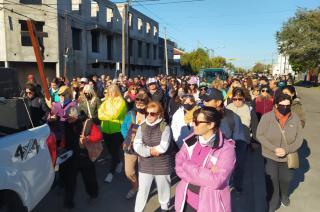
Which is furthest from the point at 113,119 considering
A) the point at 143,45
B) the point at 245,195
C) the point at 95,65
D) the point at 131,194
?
the point at 143,45

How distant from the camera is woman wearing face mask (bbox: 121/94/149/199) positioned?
4676 mm

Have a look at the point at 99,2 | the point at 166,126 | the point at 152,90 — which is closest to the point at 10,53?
the point at 99,2

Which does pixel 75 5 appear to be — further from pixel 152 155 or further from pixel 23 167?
Answer: pixel 23 167

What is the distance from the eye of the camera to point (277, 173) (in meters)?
4.46

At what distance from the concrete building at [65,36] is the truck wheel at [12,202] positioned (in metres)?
19.2

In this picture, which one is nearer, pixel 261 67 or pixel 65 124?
→ pixel 65 124

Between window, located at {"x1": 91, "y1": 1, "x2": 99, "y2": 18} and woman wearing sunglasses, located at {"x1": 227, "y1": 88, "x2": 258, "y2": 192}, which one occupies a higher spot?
window, located at {"x1": 91, "y1": 1, "x2": 99, "y2": 18}

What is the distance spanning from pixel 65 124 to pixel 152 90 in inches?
177

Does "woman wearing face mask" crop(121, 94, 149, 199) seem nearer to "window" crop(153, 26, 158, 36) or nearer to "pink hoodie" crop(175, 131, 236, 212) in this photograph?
"pink hoodie" crop(175, 131, 236, 212)

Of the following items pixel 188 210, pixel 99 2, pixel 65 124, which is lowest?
pixel 188 210

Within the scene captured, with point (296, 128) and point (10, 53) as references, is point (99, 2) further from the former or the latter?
point (296, 128)

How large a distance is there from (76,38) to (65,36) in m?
2.71

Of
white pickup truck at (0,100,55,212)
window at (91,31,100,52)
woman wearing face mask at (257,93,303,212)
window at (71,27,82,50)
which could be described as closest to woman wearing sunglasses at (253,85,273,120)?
woman wearing face mask at (257,93,303,212)

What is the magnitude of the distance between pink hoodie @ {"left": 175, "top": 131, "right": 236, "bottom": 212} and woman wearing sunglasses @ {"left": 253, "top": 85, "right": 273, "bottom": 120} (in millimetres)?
4754
